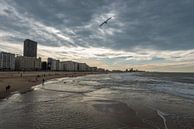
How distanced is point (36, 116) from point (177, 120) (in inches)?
339

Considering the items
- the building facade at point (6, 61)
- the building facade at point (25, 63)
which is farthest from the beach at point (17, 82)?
the building facade at point (25, 63)

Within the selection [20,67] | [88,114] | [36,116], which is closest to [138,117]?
[88,114]

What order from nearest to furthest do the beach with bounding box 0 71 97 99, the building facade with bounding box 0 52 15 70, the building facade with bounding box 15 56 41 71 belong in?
the beach with bounding box 0 71 97 99 < the building facade with bounding box 0 52 15 70 < the building facade with bounding box 15 56 41 71

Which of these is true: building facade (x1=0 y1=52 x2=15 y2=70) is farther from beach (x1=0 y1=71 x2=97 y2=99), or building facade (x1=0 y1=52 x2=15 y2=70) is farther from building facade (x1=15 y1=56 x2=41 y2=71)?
beach (x1=0 y1=71 x2=97 y2=99)

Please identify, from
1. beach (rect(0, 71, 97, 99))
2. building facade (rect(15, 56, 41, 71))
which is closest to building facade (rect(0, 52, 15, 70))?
building facade (rect(15, 56, 41, 71))

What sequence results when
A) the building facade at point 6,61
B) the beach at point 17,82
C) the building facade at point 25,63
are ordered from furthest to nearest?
the building facade at point 25,63 → the building facade at point 6,61 → the beach at point 17,82

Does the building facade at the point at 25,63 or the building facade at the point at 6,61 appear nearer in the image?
the building facade at the point at 6,61

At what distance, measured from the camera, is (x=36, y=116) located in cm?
1244

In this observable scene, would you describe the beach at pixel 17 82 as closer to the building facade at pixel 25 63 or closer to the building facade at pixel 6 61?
the building facade at pixel 6 61

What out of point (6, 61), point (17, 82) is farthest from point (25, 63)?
point (17, 82)

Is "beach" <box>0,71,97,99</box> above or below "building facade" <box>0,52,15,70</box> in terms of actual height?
below

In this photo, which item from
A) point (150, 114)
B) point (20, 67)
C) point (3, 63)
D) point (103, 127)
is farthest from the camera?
point (20, 67)

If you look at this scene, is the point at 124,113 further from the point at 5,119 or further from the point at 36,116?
the point at 5,119

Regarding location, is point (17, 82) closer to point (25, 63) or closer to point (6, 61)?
point (6, 61)
